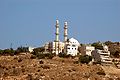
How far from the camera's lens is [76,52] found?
6656cm

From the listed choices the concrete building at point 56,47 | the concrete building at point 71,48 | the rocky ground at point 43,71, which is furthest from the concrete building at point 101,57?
the concrete building at point 56,47

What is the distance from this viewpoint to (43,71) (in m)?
43.8

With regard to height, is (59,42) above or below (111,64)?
above

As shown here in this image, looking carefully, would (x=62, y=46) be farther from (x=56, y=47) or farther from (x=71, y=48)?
(x=71, y=48)

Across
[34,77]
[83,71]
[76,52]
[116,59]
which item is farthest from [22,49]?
[34,77]

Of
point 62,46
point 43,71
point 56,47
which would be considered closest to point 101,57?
point 56,47

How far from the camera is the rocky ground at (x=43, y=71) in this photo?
3966cm

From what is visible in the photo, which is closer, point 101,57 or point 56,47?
point 101,57

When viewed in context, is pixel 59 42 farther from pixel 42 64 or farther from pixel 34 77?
pixel 34 77

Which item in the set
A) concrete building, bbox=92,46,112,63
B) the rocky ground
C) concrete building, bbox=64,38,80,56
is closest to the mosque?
concrete building, bbox=64,38,80,56

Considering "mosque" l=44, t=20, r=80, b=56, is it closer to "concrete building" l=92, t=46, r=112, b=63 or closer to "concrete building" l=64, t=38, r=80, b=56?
"concrete building" l=64, t=38, r=80, b=56

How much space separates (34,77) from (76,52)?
27913mm

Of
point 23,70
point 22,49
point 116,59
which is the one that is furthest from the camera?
point 22,49

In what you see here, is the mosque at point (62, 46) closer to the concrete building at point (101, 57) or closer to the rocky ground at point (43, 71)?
the concrete building at point (101, 57)
